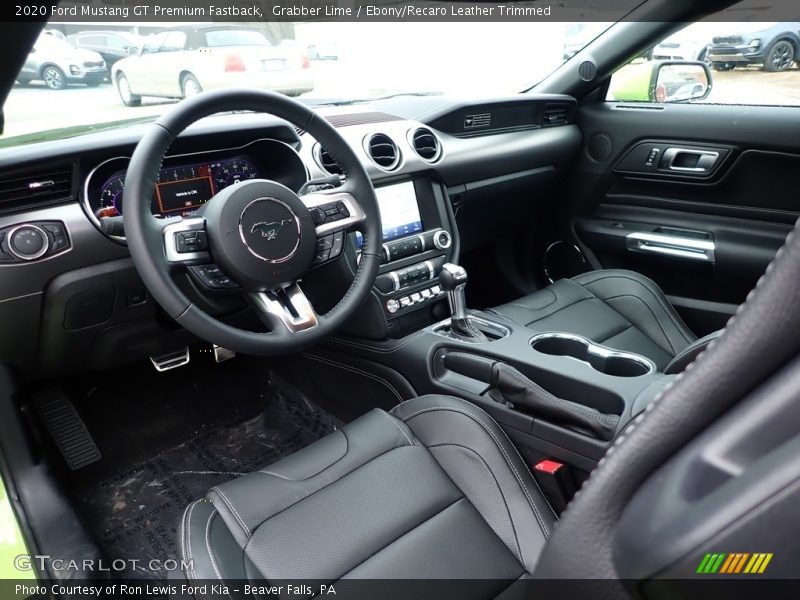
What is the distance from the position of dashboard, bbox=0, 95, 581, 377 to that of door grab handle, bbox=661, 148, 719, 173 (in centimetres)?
47

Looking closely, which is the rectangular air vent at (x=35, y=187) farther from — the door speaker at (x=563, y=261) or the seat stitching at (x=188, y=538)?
the door speaker at (x=563, y=261)

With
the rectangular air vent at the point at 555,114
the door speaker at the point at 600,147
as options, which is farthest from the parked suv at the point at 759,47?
the rectangular air vent at the point at 555,114

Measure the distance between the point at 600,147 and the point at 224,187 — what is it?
1738 mm

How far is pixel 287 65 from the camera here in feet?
8.49

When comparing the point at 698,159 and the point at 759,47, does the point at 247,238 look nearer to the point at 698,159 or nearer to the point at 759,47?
the point at 698,159

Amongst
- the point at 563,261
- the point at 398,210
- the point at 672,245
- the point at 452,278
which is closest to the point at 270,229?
the point at 452,278

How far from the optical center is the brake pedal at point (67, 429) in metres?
2.14

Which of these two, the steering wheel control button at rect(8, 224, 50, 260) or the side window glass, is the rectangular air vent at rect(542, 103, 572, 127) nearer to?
the side window glass

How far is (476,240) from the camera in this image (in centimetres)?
289

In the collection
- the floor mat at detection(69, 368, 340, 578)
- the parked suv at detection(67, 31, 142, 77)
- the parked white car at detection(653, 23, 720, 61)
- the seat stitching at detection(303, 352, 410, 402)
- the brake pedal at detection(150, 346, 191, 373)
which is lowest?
the floor mat at detection(69, 368, 340, 578)

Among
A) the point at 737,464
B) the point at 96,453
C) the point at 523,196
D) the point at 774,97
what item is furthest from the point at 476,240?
the point at 737,464

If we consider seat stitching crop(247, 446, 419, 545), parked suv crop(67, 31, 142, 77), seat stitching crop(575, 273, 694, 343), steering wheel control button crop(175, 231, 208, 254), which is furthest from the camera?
seat stitching crop(575, 273, 694, 343)

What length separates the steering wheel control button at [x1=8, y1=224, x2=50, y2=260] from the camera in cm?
156

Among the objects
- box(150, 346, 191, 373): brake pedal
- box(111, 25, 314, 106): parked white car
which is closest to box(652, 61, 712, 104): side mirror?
box(111, 25, 314, 106): parked white car
